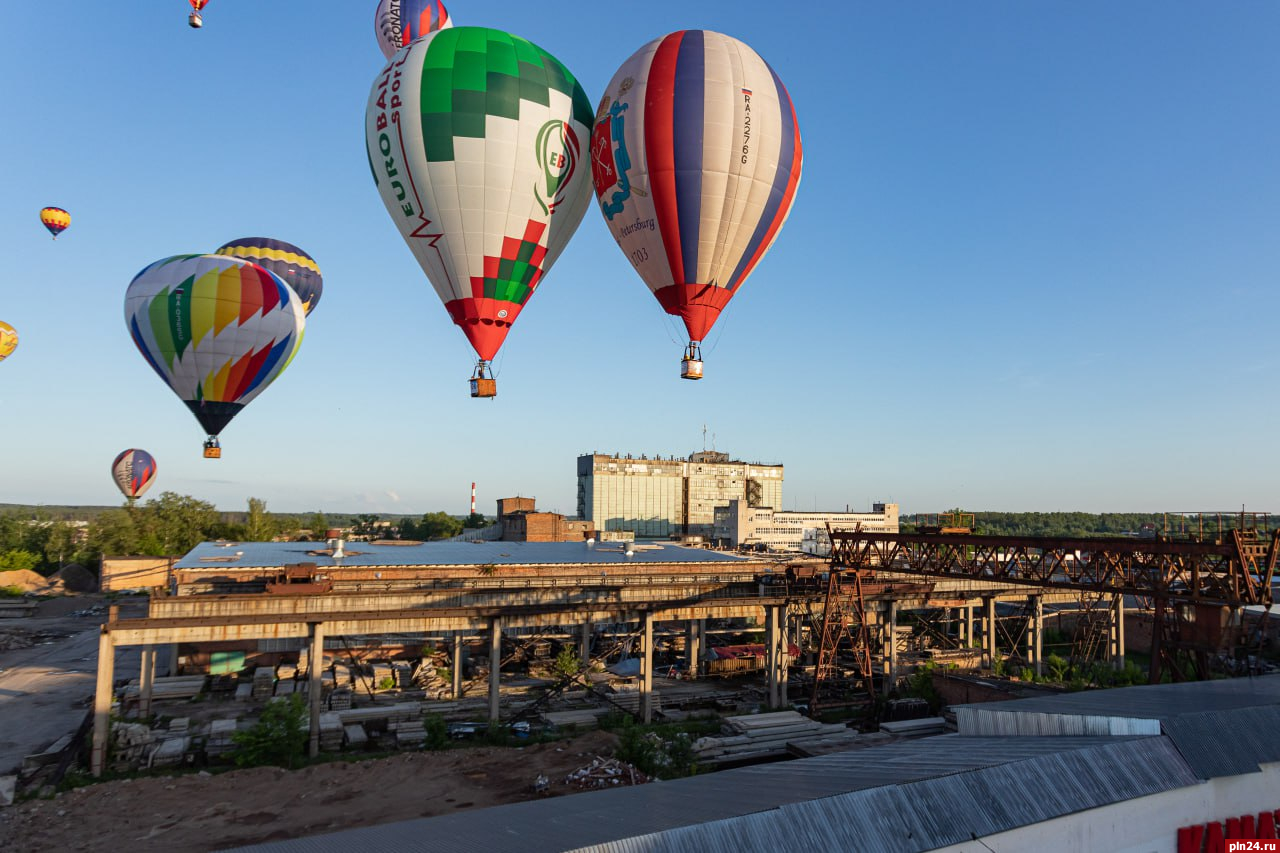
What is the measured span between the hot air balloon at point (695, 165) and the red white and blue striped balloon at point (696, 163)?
4 cm

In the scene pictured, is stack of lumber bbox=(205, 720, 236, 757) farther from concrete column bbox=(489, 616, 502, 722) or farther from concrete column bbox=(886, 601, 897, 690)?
concrete column bbox=(886, 601, 897, 690)

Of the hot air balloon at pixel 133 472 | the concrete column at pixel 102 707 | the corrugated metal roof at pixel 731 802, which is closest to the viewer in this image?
the corrugated metal roof at pixel 731 802

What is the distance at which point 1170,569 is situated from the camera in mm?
25391

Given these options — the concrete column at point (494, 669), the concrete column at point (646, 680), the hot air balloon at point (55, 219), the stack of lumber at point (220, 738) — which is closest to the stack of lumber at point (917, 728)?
the concrete column at point (646, 680)

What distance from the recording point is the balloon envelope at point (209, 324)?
42.7m

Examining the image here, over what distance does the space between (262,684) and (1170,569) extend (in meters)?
39.1

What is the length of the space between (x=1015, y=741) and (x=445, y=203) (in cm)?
2677

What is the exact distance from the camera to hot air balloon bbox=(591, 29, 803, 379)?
28719mm

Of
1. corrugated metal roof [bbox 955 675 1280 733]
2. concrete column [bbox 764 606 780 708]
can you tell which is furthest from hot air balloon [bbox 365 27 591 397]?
corrugated metal roof [bbox 955 675 1280 733]

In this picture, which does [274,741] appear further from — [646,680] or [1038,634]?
[1038,634]

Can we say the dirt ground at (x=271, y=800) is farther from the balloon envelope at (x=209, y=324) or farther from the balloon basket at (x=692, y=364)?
the balloon envelope at (x=209, y=324)

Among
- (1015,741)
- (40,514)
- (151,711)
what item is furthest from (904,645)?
(40,514)

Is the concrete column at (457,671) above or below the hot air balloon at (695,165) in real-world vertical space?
below

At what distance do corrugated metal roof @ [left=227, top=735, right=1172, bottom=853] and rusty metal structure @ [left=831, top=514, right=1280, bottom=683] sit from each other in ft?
30.0
